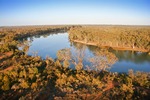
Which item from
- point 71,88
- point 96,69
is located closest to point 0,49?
point 96,69

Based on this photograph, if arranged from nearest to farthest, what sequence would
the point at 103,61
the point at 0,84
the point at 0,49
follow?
1. the point at 0,84
2. the point at 103,61
3. the point at 0,49

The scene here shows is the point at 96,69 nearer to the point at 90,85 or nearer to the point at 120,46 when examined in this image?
the point at 90,85

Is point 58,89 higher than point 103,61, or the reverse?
point 103,61

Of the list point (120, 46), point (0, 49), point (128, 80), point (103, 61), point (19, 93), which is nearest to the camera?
point (19, 93)

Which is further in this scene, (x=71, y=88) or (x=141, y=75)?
(x=141, y=75)

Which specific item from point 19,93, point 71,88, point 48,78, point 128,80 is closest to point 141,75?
point 128,80

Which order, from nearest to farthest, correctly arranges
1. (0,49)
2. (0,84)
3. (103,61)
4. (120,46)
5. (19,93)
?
(19,93), (0,84), (103,61), (0,49), (120,46)

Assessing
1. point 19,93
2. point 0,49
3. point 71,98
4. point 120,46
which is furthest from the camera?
point 120,46

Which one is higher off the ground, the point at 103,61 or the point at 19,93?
the point at 103,61

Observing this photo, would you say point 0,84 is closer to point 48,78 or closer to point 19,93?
point 19,93
